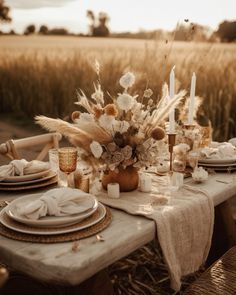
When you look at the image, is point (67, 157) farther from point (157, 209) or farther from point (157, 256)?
point (157, 256)

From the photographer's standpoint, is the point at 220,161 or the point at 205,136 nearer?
the point at 220,161

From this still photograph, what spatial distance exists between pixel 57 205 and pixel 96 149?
0.84 ft

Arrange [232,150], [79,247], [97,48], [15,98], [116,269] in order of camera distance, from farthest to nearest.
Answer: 1. [97,48]
2. [15,98]
3. [116,269]
4. [232,150]
5. [79,247]

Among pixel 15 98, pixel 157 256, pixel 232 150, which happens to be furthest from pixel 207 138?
pixel 15 98

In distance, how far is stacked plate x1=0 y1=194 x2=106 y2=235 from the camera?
114cm

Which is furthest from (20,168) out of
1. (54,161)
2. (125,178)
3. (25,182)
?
(125,178)

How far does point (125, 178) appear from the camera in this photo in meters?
1.50

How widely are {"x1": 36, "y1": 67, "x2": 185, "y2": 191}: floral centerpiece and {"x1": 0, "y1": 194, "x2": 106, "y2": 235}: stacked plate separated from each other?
21cm

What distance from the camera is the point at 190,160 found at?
1.73 meters

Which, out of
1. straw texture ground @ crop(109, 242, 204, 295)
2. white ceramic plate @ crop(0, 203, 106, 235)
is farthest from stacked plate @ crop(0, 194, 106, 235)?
straw texture ground @ crop(109, 242, 204, 295)

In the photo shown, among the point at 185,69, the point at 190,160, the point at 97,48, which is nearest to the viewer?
the point at 190,160

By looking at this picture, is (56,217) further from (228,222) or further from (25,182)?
(228,222)

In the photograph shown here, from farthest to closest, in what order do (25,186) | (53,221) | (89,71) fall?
1. (89,71)
2. (25,186)
3. (53,221)

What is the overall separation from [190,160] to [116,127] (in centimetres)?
43
